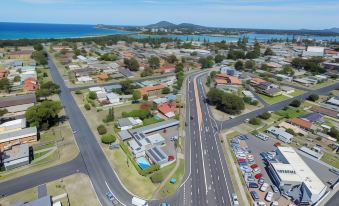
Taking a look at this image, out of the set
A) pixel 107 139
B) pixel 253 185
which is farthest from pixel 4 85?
pixel 253 185

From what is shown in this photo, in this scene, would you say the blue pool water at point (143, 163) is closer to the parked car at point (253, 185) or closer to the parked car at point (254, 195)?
the parked car at point (253, 185)

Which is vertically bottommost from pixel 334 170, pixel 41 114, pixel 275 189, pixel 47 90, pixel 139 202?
pixel 275 189

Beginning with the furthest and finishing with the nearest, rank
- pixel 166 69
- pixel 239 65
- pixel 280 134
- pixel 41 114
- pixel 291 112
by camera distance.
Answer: pixel 239 65 → pixel 166 69 → pixel 291 112 → pixel 280 134 → pixel 41 114

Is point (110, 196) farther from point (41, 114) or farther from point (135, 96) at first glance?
point (135, 96)

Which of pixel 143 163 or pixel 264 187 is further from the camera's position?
pixel 143 163

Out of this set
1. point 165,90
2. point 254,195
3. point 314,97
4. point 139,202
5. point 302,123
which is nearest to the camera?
point 139,202

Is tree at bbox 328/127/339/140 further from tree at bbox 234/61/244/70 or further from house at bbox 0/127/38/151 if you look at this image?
house at bbox 0/127/38/151

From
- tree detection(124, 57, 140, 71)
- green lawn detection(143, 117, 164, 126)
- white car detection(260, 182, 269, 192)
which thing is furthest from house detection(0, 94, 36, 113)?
white car detection(260, 182, 269, 192)

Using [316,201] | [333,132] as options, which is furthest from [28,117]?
[333,132]

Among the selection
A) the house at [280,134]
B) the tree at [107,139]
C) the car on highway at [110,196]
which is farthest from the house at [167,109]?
the car on highway at [110,196]
